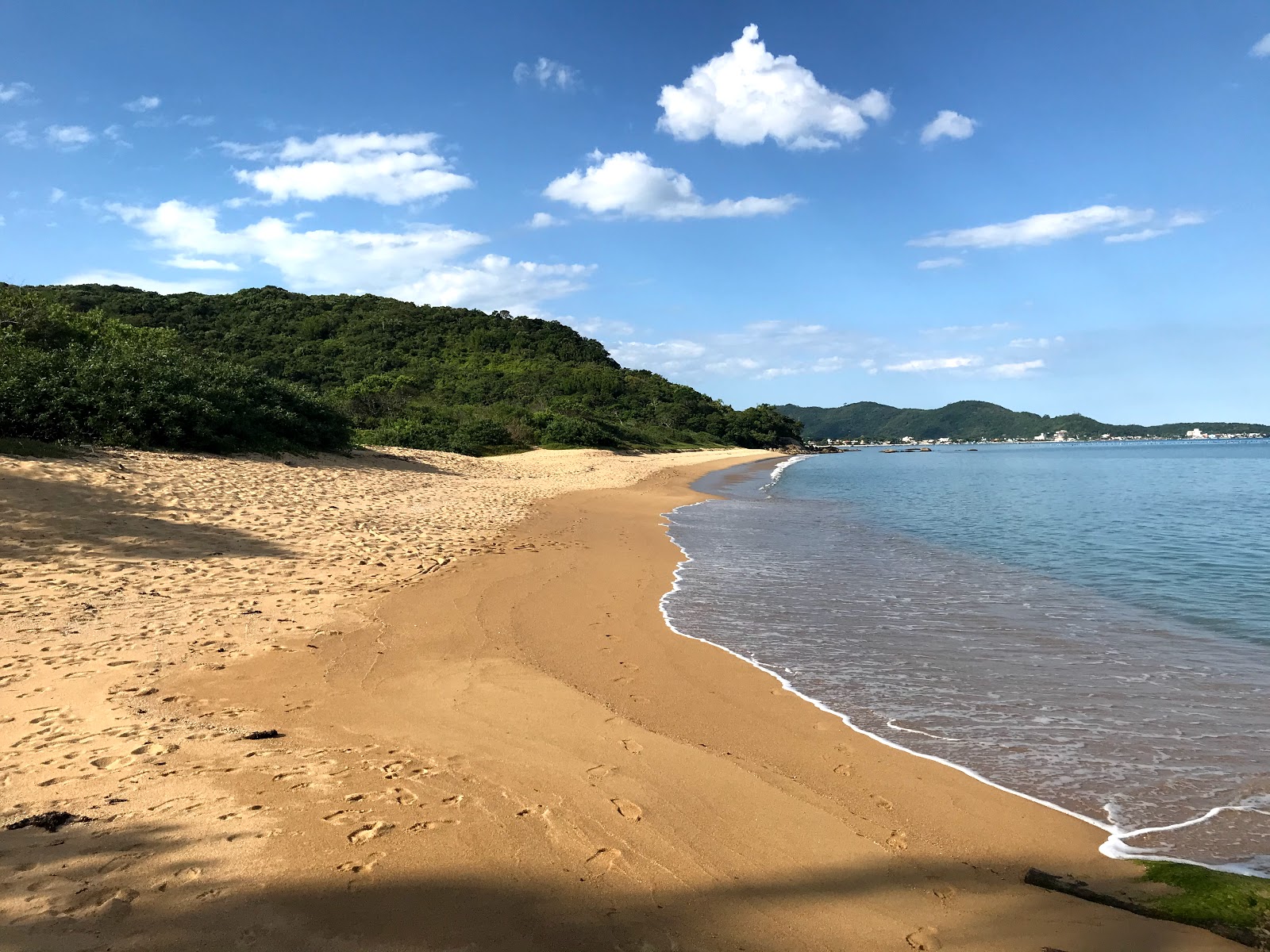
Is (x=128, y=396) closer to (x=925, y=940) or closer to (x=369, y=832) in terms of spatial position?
(x=369, y=832)

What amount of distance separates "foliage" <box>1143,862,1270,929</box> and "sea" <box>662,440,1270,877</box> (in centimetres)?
23

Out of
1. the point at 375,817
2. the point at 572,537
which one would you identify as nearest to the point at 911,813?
the point at 375,817

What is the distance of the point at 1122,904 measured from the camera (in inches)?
135

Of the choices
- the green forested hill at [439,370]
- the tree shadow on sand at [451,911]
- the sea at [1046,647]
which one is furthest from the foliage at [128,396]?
the tree shadow on sand at [451,911]

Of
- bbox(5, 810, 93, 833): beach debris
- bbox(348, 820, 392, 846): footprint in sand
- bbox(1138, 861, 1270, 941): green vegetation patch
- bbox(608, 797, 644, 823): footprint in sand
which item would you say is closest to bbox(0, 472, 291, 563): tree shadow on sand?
bbox(5, 810, 93, 833): beach debris

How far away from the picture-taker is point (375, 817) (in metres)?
3.81

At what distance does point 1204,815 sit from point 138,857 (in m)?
5.99

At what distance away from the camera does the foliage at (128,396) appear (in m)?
17.2

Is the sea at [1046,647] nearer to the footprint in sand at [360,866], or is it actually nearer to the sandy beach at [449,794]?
the sandy beach at [449,794]

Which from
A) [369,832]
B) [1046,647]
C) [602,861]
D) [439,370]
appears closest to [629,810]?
[602,861]

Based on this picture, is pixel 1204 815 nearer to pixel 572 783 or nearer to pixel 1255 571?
pixel 572 783

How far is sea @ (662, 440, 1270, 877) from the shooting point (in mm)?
4848

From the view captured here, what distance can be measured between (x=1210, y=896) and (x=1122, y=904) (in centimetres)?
46

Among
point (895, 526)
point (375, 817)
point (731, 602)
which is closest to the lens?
point (375, 817)
